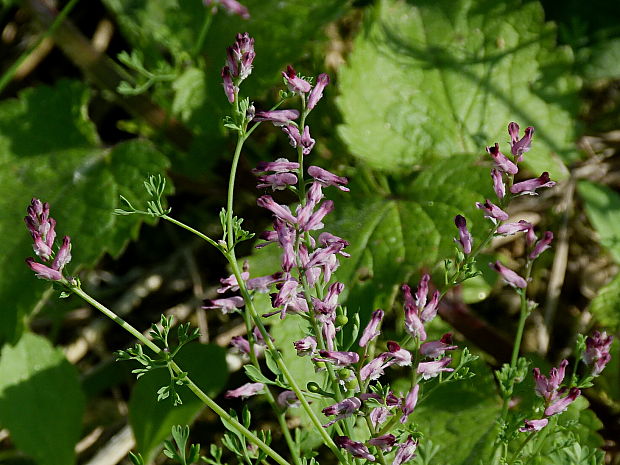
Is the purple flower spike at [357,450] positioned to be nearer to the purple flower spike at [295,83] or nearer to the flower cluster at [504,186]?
the flower cluster at [504,186]

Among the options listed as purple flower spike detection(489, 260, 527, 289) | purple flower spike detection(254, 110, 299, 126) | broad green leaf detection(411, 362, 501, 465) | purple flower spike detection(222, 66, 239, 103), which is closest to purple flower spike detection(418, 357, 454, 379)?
purple flower spike detection(489, 260, 527, 289)

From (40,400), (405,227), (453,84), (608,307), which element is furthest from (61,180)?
(608,307)

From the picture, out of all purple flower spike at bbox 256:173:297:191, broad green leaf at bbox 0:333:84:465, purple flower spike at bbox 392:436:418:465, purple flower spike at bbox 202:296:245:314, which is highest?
purple flower spike at bbox 256:173:297:191

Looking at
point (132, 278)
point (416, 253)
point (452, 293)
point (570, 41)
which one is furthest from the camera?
point (132, 278)

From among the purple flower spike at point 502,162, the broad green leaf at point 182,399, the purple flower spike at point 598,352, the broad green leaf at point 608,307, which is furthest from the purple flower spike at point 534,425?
the broad green leaf at point 182,399

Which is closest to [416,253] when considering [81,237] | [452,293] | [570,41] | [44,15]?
[452,293]

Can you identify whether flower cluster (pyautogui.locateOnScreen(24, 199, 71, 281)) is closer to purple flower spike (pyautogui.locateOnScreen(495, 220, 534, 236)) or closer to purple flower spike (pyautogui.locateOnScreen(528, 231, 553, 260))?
purple flower spike (pyautogui.locateOnScreen(495, 220, 534, 236))

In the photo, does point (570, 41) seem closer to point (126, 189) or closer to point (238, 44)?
point (126, 189)
